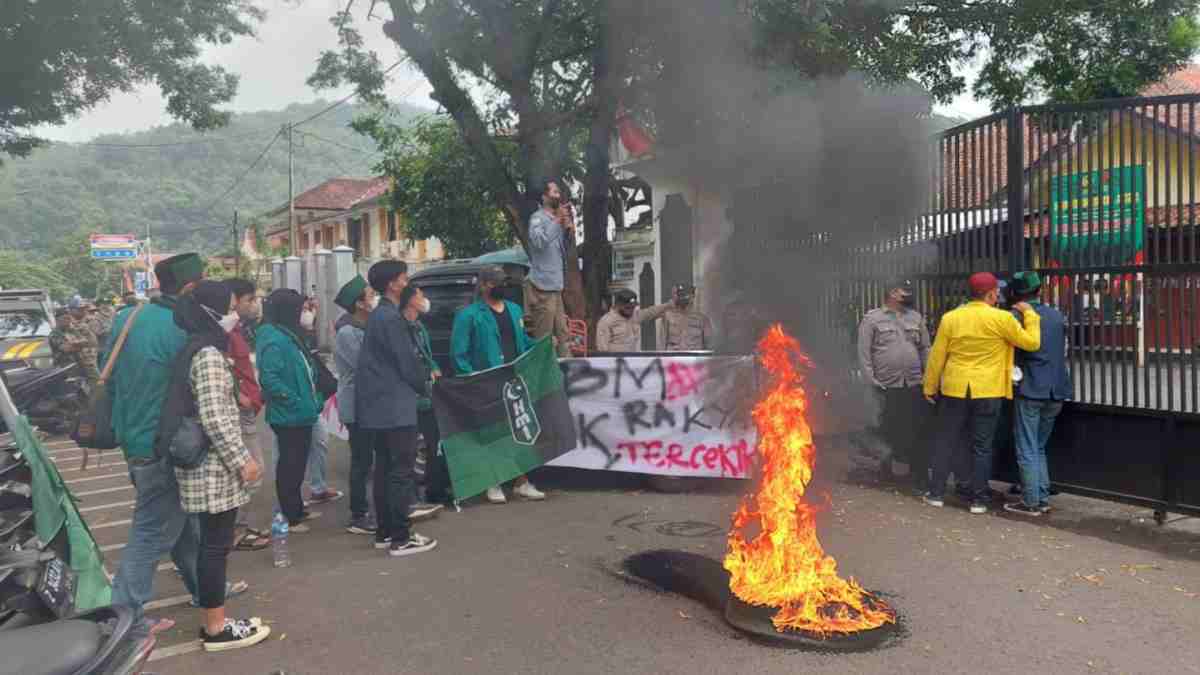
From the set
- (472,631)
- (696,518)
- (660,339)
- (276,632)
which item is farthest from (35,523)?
(660,339)

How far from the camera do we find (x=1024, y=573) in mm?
4898

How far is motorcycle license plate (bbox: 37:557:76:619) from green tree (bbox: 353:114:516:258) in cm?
1316

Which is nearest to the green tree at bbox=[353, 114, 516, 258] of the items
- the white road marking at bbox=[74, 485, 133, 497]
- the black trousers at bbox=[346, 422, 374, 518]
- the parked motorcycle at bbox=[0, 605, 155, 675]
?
the white road marking at bbox=[74, 485, 133, 497]

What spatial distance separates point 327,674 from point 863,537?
11.2 ft

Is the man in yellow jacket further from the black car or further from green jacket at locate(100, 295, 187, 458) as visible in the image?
the black car

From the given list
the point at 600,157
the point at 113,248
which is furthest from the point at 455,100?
the point at 113,248

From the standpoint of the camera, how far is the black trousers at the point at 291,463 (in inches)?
235

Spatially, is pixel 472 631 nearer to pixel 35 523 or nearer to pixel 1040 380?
pixel 35 523

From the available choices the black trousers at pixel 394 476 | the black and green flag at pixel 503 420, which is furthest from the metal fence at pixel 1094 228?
the black trousers at pixel 394 476

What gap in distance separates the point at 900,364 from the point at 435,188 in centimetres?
1275

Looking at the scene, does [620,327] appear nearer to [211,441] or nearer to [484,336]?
[484,336]

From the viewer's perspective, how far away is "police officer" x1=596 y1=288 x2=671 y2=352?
8250mm

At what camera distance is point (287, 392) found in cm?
589

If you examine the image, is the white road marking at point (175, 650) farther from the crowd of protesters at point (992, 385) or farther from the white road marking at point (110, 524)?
the crowd of protesters at point (992, 385)
